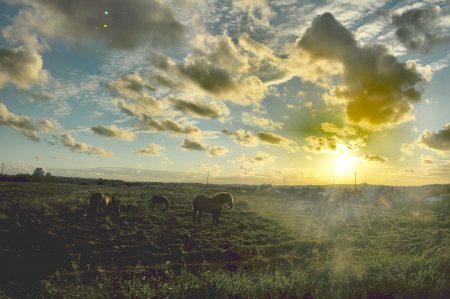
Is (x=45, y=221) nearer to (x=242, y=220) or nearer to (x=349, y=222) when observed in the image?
(x=242, y=220)

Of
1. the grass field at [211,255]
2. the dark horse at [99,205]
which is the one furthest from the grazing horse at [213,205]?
the dark horse at [99,205]

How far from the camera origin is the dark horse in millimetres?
26712

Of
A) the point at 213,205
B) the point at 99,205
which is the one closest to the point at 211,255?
the point at 213,205

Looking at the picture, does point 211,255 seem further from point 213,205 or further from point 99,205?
point 99,205

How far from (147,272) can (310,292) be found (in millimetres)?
8501

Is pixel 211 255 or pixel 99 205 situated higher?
pixel 99 205

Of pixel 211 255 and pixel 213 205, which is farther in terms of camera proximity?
pixel 213 205

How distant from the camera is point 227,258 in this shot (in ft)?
61.2

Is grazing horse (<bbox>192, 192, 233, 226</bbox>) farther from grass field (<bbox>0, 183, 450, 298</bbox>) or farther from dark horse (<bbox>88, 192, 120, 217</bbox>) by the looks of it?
dark horse (<bbox>88, 192, 120, 217</bbox>)

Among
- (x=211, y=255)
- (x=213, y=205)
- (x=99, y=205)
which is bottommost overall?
(x=211, y=255)

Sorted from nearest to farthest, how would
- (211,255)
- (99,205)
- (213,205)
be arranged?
(211,255) → (213,205) → (99,205)

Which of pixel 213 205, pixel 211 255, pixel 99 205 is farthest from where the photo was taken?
pixel 99 205

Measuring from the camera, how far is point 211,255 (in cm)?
1914

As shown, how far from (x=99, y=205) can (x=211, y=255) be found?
39.2 feet
